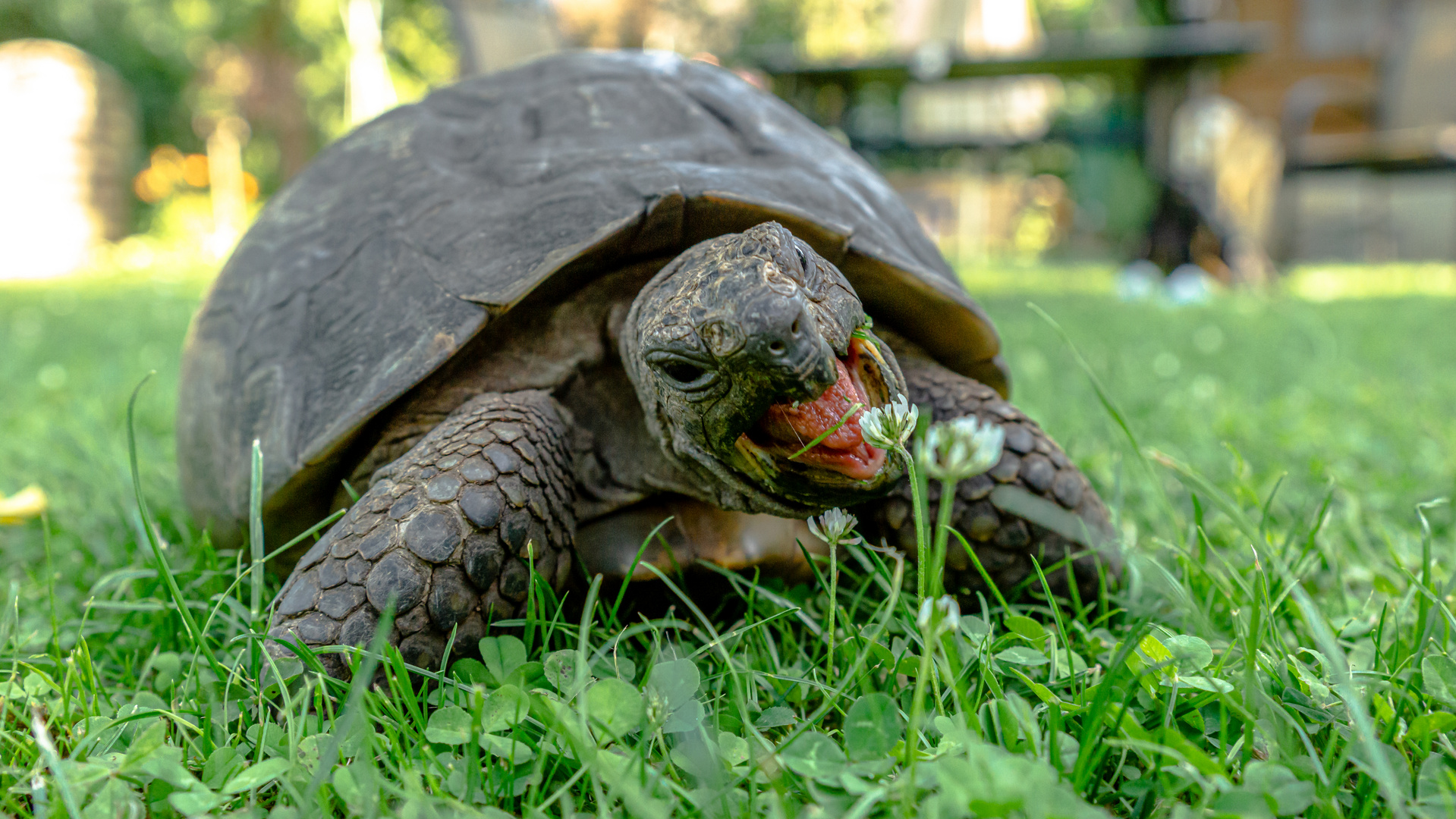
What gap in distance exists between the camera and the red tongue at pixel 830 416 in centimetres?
105

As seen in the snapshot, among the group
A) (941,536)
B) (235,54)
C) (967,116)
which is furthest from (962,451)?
(235,54)

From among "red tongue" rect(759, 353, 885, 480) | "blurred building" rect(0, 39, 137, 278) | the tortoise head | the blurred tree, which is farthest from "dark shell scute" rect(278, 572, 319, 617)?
the blurred tree

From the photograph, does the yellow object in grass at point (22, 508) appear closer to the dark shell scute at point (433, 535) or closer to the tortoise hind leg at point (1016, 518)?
the dark shell scute at point (433, 535)

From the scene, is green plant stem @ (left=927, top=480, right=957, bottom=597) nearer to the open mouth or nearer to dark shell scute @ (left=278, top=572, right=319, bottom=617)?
the open mouth

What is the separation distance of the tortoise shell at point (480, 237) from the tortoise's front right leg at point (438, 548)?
0.58 feet

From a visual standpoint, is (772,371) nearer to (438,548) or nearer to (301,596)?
(438,548)

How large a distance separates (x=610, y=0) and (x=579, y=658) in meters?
11.4

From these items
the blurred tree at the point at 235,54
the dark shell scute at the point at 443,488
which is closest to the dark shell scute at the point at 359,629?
the dark shell scute at the point at 443,488

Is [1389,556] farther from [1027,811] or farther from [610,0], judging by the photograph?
[610,0]

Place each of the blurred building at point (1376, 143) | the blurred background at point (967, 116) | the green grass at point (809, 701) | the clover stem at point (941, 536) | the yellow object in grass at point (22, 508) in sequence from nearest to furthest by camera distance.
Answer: the clover stem at point (941, 536) < the green grass at point (809, 701) < the yellow object in grass at point (22, 508) < the blurred background at point (967, 116) < the blurred building at point (1376, 143)

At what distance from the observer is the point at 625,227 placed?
4.50 ft

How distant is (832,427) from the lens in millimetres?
1024

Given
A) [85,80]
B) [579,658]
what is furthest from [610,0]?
[579,658]

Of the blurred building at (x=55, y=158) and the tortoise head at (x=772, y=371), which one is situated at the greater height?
the blurred building at (x=55, y=158)
